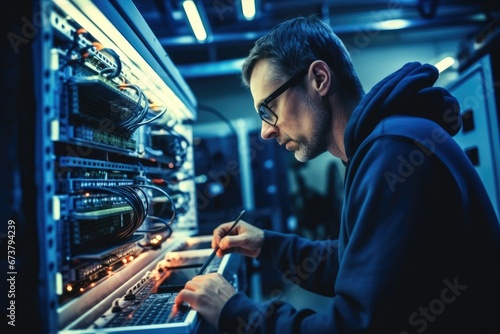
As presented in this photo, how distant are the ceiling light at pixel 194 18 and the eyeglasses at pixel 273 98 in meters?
0.98

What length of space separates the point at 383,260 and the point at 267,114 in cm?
65

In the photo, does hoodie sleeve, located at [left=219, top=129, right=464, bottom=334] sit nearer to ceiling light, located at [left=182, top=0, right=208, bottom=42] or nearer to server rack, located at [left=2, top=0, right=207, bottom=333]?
server rack, located at [left=2, top=0, right=207, bottom=333]

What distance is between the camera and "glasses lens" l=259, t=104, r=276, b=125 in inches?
44.4

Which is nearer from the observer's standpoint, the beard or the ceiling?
the beard

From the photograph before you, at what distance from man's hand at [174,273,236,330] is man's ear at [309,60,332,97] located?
0.65 meters

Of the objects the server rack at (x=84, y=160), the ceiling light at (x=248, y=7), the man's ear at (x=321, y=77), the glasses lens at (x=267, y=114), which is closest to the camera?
the server rack at (x=84, y=160)

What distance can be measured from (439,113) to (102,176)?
968 millimetres

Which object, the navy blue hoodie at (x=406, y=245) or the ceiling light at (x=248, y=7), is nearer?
the navy blue hoodie at (x=406, y=245)

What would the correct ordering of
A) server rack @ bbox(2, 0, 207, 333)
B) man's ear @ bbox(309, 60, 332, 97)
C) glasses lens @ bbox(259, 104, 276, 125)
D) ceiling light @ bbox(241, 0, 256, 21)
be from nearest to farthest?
1. server rack @ bbox(2, 0, 207, 333)
2. man's ear @ bbox(309, 60, 332, 97)
3. glasses lens @ bbox(259, 104, 276, 125)
4. ceiling light @ bbox(241, 0, 256, 21)

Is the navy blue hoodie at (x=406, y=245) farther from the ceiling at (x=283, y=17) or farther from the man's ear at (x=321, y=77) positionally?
the ceiling at (x=283, y=17)

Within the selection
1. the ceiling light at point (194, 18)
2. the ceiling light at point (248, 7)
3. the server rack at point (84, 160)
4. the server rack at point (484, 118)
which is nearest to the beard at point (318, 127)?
the server rack at point (84, 160)

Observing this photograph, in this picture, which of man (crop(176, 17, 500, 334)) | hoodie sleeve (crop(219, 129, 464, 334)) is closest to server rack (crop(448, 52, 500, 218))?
man (crop(176, 17, 500, 334))

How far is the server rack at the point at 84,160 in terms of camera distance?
581 mm

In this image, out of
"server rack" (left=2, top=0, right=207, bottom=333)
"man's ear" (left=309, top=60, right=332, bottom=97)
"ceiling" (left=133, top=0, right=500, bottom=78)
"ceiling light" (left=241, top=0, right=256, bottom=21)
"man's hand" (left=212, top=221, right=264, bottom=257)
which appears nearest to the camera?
"server rack" (left=2, top=0, right=207, bottom=333)
